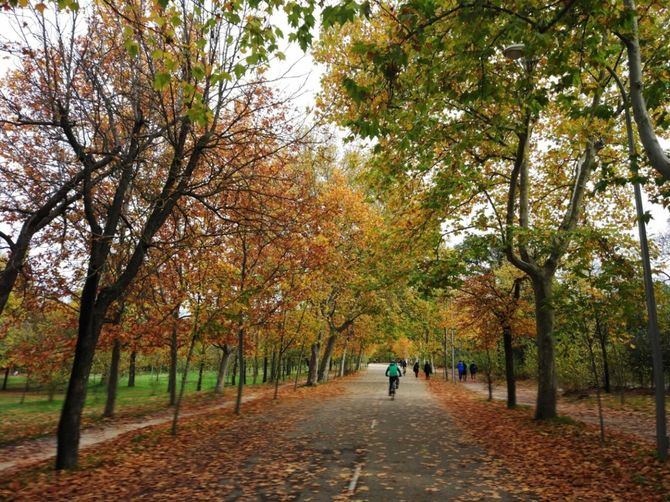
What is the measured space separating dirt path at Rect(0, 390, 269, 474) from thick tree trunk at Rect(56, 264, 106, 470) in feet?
4.51

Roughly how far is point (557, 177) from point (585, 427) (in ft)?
29.0

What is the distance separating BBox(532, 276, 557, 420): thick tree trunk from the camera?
1359cm

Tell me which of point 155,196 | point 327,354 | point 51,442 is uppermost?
point 155,196

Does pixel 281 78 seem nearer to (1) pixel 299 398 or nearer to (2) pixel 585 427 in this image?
(2) pixel 585 427

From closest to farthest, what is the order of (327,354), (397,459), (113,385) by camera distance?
(397,459) < (113,385) < (327,354)

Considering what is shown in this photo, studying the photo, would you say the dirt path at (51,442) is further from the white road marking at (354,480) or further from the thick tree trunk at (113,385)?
the white road marking at (354,480)

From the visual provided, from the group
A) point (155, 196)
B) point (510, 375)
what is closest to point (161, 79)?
point (155, 196)

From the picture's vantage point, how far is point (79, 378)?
28.7ft

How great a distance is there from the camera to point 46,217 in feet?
27.5

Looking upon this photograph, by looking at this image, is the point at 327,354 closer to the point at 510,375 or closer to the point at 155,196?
the point at 510,375

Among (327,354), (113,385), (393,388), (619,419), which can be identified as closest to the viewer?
(619,419)

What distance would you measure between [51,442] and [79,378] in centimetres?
550

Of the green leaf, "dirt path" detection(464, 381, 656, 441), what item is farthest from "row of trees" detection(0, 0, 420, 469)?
"dirt path" detection(464, 381, 656, 441)

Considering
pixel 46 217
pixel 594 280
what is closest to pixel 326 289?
pixel 594 280
